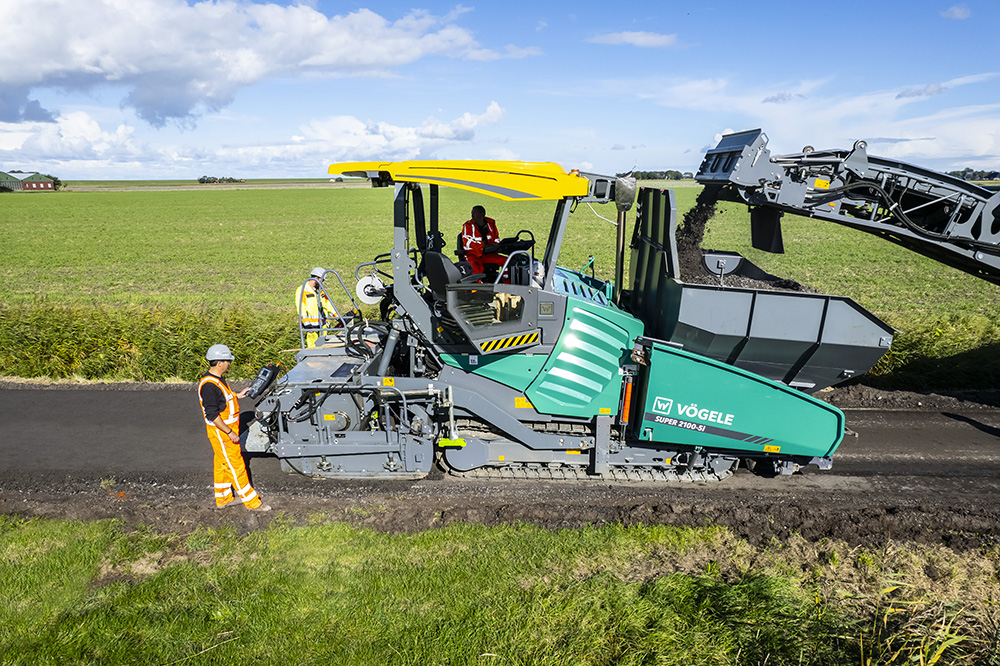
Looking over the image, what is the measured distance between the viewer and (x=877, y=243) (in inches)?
996

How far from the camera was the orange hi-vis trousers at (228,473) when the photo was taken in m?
5.52

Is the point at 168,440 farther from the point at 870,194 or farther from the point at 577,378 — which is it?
the point at 870,194

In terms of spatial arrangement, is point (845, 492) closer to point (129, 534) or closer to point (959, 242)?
point (959, 242)

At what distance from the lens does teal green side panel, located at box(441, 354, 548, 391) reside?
6047 mm

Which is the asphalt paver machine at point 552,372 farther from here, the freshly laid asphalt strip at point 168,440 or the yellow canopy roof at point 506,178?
the freshly laid asphalt strip at point 168,440

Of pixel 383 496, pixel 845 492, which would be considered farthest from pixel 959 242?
pixel 383 496

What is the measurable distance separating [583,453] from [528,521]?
3.50 feet

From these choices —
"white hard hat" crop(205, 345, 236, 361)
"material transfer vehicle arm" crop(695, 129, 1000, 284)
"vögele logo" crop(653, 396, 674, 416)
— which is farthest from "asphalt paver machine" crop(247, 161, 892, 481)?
"material transfer vehicle arm" crop(695, 129, 1000, 284)

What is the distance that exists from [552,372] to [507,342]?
583 millimetres

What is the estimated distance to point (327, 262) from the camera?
21.8 meters

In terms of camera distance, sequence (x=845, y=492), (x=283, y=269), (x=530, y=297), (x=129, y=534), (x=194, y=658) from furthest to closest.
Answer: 1. (x=283, y=269)
2. (x=845, y=492)
3. (x=530, y=297)
4. (x=129, y=534)
5. (x=194, y=658)

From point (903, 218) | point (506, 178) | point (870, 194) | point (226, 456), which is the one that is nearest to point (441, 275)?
point (506, 178)

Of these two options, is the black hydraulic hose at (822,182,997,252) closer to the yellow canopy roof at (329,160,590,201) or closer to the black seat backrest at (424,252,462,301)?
the yellow canopy roof at (329,160,590,201)

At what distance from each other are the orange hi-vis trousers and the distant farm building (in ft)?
356
